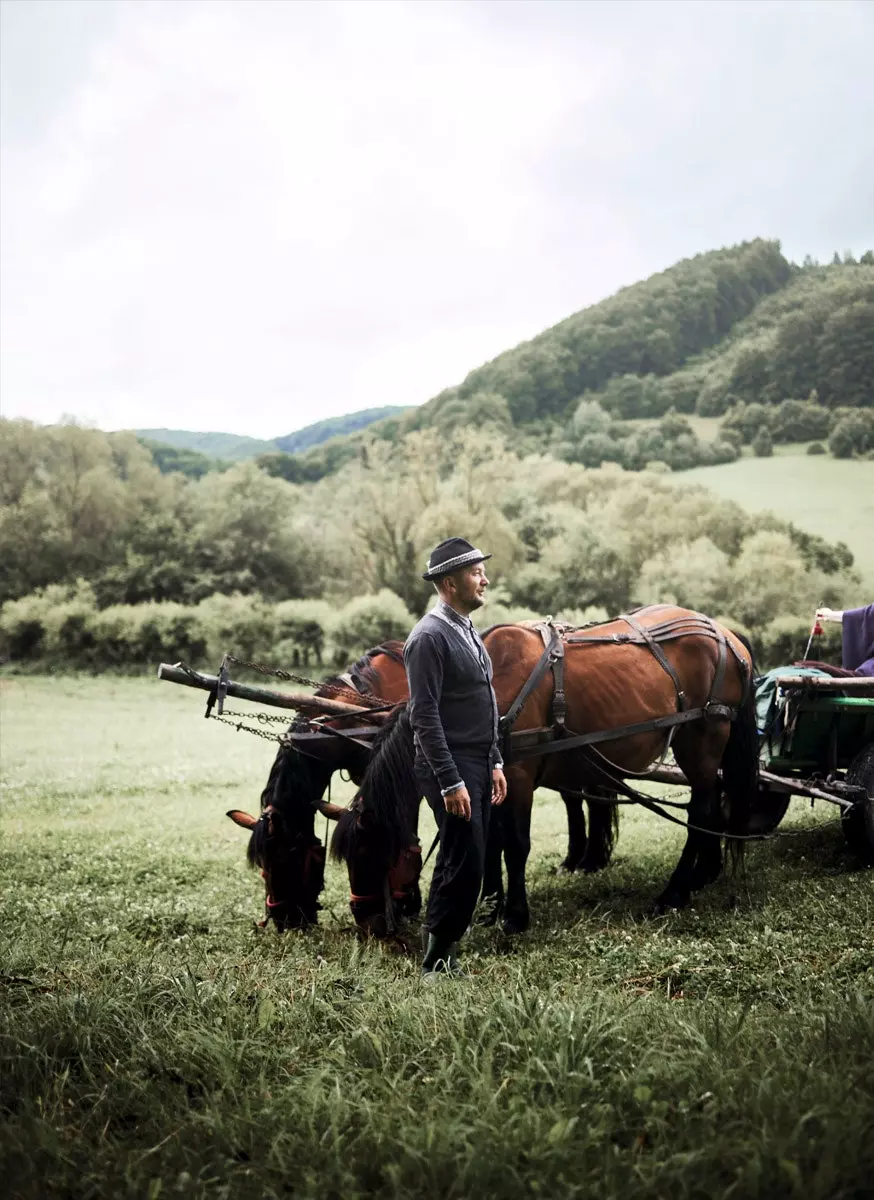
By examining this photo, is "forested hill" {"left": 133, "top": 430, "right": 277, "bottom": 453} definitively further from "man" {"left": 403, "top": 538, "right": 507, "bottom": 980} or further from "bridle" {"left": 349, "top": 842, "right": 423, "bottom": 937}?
"man" {"left": 403, "top": 538, "right": 507, "bottom": 980}

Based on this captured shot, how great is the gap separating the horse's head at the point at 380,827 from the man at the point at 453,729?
412mm

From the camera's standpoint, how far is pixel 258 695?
14.0 ft

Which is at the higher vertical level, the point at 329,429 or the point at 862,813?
the point at 329,429

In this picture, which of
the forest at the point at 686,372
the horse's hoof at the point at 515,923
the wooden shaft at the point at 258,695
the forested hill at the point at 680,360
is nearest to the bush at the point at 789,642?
the forest at the point at 686,372

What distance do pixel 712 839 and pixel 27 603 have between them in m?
9.55

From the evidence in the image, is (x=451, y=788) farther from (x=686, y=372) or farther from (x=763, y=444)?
(x=686, y=372)

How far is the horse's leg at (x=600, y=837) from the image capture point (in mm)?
5508

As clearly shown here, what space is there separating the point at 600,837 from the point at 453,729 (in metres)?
2.48

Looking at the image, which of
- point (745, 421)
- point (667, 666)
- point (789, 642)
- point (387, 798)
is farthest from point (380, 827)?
point (745, 421)

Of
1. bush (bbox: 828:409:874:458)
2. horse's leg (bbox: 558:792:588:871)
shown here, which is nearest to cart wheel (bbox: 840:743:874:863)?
horse's leg (bbox: 558:792:588:871)

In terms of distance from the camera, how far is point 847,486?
11.9 meters

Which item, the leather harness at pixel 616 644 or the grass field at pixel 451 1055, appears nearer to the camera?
the grass field at pixel 451 1055

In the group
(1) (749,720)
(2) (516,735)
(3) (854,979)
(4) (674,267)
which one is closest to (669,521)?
(4) (674,267)

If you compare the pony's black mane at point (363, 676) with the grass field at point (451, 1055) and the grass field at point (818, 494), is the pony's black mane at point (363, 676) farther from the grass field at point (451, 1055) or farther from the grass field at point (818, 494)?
the grass field at point (818, 494)
